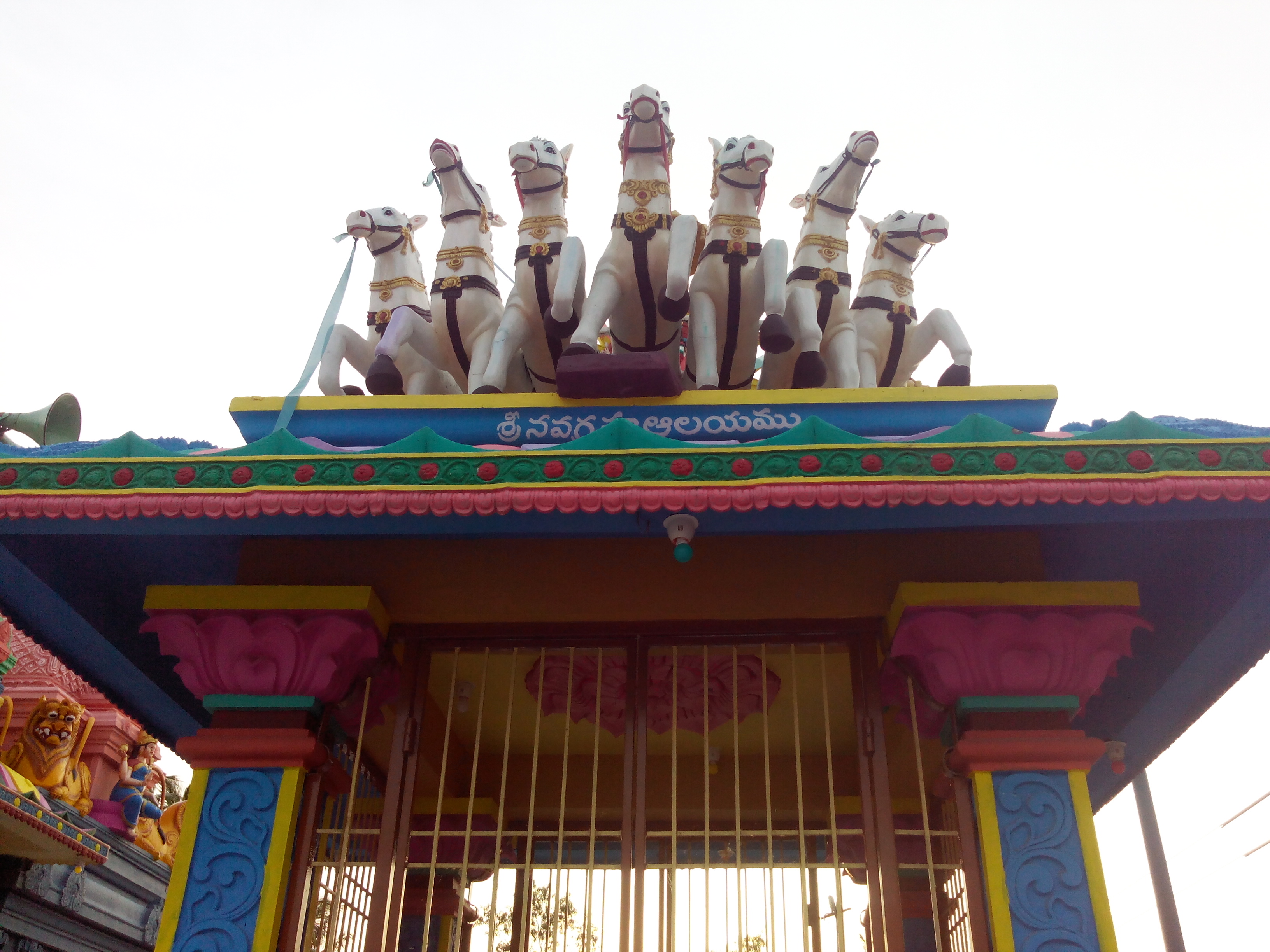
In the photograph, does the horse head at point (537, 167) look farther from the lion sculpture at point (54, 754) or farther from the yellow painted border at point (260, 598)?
the lion sculpture at point (54, 754)

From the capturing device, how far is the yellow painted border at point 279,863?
4660mm

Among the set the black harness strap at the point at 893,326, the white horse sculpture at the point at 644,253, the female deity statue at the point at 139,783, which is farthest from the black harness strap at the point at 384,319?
Result: the female deity statue at the point at 139,783

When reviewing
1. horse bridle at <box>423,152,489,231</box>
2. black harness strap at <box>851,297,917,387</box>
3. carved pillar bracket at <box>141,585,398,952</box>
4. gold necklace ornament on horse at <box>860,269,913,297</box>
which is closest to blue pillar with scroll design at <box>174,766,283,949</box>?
carved pillar bracket at <box>141,585,398,952</box>

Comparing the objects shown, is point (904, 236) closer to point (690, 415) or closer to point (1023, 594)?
point (690, 415)

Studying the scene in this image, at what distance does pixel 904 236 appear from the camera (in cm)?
754

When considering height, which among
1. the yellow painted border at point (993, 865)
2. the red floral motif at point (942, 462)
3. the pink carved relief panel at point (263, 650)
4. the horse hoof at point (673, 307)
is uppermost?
the horse hoof at point (673, 307)

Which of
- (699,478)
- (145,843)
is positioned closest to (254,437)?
(699,478)

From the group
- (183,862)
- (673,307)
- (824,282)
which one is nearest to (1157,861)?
(824,282)

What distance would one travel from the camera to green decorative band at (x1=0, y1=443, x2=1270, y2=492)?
4.51m

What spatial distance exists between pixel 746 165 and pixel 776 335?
54.6 inches

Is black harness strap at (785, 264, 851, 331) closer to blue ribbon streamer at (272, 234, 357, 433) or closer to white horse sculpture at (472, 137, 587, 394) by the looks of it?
white horse sculpture at (472, 137, 587, 394)

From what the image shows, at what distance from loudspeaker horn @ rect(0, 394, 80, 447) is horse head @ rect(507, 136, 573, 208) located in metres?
3.14

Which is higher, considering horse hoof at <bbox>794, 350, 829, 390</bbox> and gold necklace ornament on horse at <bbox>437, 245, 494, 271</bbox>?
gold necklace ornament on horse at <bbox>437, 245, 494, 271</bbox>

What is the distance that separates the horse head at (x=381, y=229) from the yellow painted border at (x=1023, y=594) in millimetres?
4590
